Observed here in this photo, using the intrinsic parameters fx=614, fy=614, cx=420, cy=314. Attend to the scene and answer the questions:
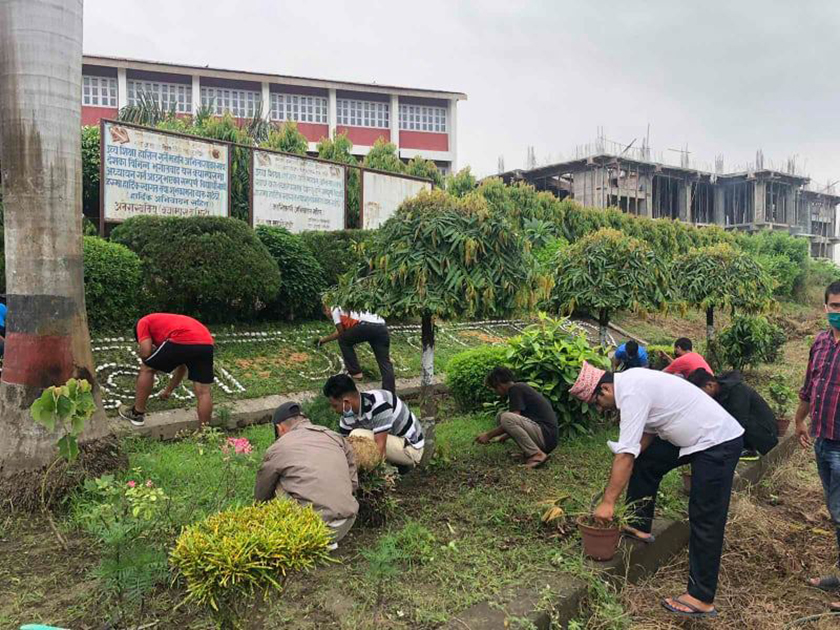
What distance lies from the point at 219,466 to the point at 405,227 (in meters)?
2.45

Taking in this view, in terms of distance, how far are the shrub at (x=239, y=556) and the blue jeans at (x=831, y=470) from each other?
134 inches

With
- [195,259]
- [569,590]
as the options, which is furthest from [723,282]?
[569,590]

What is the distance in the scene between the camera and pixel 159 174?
9.82 m

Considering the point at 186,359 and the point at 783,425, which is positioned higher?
the point at 186,359

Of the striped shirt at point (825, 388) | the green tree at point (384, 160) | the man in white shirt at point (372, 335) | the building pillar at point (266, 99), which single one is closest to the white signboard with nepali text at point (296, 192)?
the man in white shirt at point (372, 335)

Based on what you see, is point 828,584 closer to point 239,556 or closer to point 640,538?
point 640,538

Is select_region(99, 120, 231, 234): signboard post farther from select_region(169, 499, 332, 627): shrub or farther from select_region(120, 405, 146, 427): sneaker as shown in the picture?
select_region(169, 499, 332, 627): shrub

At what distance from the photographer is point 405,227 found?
4973 millimetres

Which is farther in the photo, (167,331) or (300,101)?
(300,101)

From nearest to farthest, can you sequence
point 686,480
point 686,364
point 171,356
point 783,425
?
point 686,480
point 171,356
point 686,364
point 783,425

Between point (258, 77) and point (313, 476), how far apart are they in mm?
30803

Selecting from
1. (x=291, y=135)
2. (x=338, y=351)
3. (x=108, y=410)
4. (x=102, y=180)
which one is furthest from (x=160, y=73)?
(x=108, y=410)

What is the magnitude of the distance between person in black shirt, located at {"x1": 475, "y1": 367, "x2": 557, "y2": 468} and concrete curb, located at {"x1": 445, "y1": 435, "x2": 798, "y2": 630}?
1318mm

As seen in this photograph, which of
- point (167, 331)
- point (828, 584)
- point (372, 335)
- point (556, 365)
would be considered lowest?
point (828, 584)
